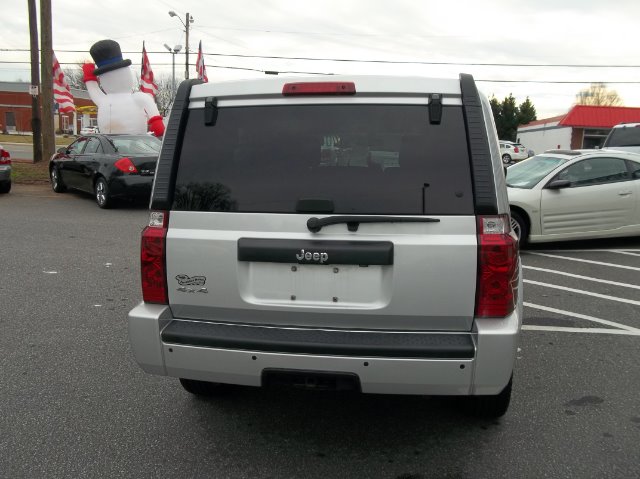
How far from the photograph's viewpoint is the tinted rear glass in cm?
1577

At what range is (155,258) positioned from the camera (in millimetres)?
3031

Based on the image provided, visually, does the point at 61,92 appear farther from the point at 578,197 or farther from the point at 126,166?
the point at 578,197

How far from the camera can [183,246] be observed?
117 inches

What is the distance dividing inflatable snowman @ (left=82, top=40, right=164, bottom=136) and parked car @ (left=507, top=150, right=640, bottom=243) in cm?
1275

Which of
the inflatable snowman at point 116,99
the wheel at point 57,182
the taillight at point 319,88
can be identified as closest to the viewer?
the taillight at point 319,88

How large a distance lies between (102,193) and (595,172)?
30.8 feet

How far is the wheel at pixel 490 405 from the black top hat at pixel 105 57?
17665mm

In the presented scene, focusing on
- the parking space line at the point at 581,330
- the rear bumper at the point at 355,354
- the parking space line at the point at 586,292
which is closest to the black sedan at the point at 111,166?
the parking space line at the point at 586,292

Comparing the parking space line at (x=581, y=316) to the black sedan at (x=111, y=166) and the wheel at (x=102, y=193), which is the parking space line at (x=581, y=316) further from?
the wheel at (x=102, y=193)

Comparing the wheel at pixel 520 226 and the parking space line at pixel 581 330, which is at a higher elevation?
the wheel at pixel 520 226

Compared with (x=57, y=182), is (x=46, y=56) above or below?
above

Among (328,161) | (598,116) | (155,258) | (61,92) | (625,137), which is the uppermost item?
(598,116)

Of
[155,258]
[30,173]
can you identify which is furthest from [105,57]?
[155,258]

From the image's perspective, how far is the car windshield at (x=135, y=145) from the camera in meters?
12.6
